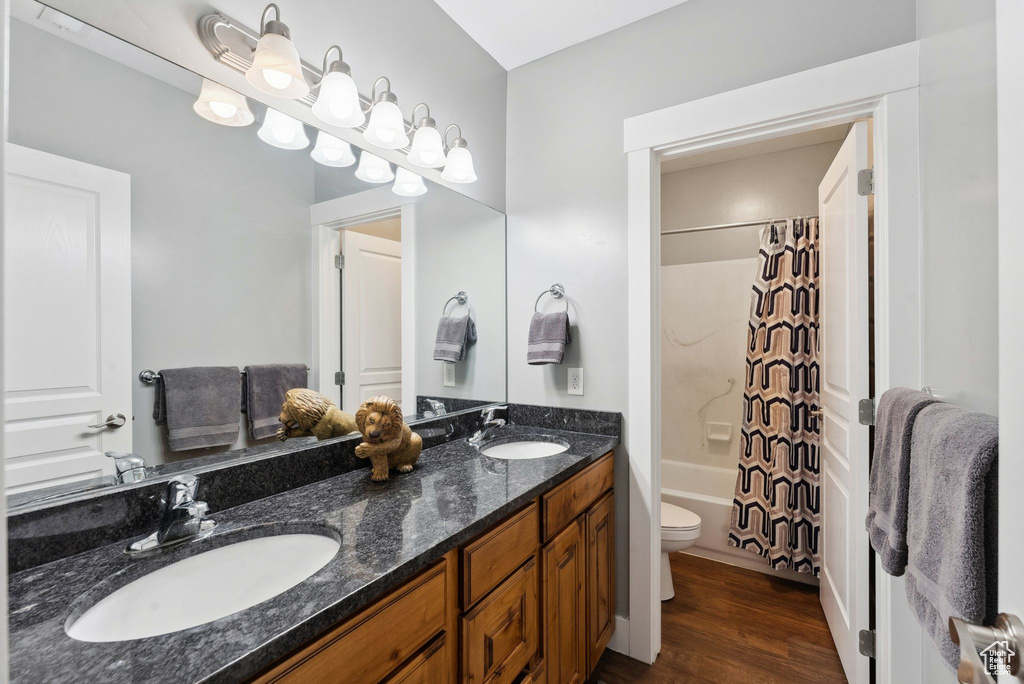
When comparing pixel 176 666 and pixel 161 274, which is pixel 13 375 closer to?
pixel 161 274

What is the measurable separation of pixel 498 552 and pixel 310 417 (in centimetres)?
63

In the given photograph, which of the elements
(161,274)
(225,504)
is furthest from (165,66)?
(225,504)

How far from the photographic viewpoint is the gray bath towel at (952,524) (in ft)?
2.16

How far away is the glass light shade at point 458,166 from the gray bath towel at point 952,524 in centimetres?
161

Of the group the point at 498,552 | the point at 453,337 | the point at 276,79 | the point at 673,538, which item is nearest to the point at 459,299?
the point at 453,337

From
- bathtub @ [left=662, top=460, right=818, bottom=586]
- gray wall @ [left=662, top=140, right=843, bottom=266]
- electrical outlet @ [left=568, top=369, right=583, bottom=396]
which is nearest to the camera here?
electrical outlet @ [left=568, top=369, right=583, bottom=396]

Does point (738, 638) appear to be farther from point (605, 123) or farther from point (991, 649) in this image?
point (605, 123)

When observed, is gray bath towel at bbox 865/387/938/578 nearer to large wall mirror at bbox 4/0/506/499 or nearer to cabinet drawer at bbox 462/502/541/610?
cabinet drawer at bbox 462/502/541/610

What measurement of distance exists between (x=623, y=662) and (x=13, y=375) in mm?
2048

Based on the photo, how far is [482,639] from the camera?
1072mm

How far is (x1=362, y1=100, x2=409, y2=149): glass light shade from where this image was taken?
1.49 m

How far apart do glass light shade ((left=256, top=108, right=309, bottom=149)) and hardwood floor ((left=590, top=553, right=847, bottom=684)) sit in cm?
206

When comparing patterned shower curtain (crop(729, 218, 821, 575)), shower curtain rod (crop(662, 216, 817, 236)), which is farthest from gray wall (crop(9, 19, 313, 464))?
shower curtain rod (crop(662, 216, 817, 236))

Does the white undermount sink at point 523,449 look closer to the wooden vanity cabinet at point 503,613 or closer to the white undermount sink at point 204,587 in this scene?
the wooden vanity cabinet at point 503,613
